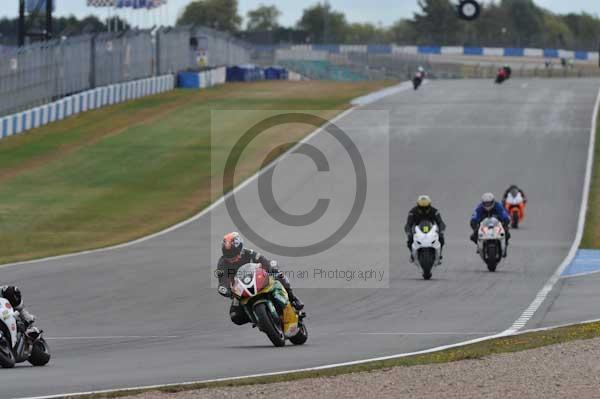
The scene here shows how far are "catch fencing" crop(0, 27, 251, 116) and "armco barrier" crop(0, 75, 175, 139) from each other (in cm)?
60

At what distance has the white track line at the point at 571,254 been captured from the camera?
17.8m

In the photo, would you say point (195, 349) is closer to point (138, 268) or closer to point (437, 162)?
point (138, 268)

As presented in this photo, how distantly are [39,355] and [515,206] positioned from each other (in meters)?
22.0

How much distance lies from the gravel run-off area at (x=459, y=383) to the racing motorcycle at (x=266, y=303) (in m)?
2.60

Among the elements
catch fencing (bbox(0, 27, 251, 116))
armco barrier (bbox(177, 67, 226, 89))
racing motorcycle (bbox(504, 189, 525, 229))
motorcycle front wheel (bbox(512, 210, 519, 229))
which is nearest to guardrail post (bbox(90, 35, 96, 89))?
catch fencing (bbox(0, 27, 251, 116))

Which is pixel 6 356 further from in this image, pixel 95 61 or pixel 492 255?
pixel 95 61

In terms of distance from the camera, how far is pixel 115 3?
76.8 metres

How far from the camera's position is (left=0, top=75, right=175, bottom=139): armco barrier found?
169ft

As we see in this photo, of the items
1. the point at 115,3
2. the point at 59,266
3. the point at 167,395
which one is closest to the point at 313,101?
the point at 115,3

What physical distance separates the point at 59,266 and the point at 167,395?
1470 centimetres

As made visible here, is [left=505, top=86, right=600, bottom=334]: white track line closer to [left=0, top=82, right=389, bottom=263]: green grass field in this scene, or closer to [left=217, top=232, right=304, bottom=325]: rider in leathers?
[left=217, top=232, right=304, bottom=325]: rider in leathers

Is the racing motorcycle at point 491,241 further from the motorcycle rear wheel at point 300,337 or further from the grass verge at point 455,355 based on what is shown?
the motorcycle rear wheel at point 300,337

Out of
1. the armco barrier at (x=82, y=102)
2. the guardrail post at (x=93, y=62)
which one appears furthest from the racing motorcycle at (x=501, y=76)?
the guardrail post at (x=93, y=62)

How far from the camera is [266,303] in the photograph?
49.0 ft
